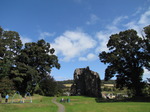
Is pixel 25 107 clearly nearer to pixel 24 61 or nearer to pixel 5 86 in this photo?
pixel 5 86

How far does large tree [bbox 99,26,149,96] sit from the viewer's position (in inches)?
1668

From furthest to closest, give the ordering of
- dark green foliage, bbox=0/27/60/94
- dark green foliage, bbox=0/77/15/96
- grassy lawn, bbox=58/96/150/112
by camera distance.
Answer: dark green foliage, bbox=0/27/60/94
dark green foliage, bbox=0/77/15/96
grassy lawn, bbox=58/96/150/112

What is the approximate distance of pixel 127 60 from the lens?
43.8m

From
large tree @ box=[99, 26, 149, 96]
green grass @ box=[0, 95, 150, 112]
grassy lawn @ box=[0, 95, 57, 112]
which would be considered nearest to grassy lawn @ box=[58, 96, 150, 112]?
green grass @ box=[0, 95, 150, 112]

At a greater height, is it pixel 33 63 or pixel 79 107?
pixel 33 63

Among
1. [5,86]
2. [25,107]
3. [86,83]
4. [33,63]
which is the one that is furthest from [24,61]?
[25,107]

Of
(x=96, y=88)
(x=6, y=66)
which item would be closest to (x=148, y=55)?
(x=96, y=88)

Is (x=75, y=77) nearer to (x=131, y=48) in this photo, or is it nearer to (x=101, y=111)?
(x=131, y=48)

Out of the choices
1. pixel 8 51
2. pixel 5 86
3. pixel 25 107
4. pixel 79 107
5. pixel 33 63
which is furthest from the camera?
pixel 33 63

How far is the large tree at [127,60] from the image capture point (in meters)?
42.4

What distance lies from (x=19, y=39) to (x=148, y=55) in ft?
148

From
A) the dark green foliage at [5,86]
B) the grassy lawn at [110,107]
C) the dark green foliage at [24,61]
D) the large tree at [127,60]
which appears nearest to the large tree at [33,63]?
the dark green foliage at [24,61]

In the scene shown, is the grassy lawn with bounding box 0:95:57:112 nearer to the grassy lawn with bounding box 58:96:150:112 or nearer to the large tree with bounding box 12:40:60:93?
the grassy lawn with bounding box 58:96:150:112

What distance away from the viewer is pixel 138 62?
43281 mm
